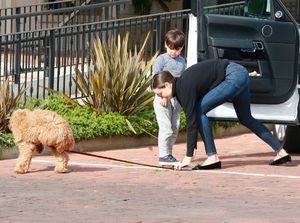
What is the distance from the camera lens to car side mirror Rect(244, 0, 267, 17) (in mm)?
11875

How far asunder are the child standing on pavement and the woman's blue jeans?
1.30ft

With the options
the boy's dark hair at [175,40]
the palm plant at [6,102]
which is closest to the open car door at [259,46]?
the boy's dark hair at [175,40]

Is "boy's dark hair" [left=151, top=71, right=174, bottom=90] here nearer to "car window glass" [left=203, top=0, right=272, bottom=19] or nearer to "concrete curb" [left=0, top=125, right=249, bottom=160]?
"car window glass" [left=203, top=0, right=272, bottom=19]

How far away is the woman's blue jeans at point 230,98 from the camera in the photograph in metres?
11.4

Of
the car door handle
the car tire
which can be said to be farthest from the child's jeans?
the car tire

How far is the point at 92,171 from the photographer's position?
11445 millimetres

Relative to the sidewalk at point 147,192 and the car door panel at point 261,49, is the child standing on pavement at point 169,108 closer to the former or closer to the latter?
the sidewalk at point 147,192

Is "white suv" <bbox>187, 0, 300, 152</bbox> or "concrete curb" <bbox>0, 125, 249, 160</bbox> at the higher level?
"white suv" <bbox>187, 0, 300, 152</bbox>

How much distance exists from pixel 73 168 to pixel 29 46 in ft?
12.8

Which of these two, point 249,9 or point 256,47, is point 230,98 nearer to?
point 256,47

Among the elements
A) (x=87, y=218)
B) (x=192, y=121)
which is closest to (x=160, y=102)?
(x=192, y=121)

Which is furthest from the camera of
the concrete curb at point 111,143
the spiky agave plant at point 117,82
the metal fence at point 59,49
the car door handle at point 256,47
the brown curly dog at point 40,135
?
the metal fence at point 59,49

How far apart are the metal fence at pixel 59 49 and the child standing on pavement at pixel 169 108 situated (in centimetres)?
263

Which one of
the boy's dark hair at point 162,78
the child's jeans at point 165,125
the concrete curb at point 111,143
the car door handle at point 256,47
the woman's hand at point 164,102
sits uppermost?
the car door handle at point 256,47
